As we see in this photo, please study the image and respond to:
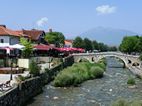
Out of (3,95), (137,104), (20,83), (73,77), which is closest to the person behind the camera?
(137,104)

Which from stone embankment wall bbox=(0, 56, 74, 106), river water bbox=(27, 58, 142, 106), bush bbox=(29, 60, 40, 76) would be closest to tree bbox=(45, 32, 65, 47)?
river water bbox=(27, 58, 142, 106)

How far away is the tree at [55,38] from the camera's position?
156375mm

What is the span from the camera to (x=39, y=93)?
170ft

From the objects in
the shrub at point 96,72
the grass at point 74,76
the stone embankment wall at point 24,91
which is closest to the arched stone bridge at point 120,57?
the shrub at point 96,72

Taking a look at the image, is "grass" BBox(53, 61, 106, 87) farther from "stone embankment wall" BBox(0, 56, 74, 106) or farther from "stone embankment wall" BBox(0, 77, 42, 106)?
"stone embankment wall" BBox(0, 77, 42, 106)

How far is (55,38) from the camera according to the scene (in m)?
159

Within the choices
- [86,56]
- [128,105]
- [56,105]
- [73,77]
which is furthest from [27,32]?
[128,105]

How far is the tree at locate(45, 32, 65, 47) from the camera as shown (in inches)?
6156

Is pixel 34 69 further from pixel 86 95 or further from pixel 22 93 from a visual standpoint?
pixel 22 93

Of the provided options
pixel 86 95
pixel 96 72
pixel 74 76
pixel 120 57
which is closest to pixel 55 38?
pixel 120 57

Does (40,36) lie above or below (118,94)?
above

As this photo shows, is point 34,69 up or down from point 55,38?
down

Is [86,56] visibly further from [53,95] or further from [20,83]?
[20,83]

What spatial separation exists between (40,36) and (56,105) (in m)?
72.0
